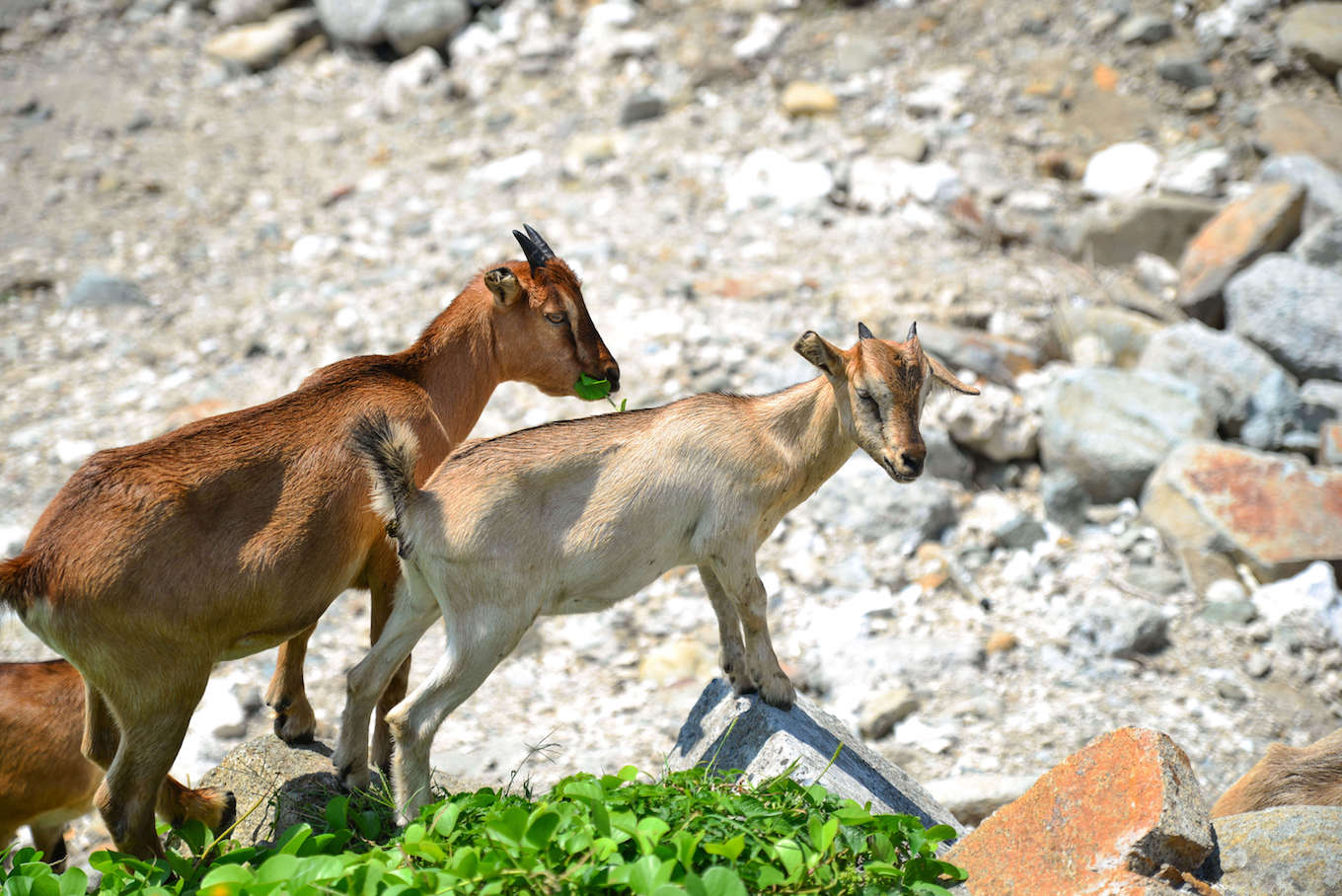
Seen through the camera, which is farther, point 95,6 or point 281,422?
point 95,6

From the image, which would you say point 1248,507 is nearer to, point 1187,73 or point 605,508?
point 605,508

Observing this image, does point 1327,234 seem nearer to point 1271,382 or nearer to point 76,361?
point 1271,382

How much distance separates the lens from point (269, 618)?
4.37 metres

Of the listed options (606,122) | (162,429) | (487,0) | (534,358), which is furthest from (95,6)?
(534,358)

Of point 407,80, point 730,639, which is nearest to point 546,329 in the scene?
point 730,639

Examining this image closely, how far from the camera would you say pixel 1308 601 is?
7.67m

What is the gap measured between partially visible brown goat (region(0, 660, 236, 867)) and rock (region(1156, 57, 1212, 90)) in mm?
12558

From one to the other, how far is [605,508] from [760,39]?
37.1ft

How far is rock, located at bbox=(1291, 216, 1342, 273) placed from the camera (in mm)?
10539

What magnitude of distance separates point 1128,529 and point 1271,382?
2.04 m

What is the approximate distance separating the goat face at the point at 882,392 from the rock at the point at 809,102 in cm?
947

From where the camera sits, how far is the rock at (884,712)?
6.97 metres

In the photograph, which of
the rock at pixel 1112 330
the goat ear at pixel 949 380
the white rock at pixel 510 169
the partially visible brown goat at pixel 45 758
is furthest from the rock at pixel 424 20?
the goat ear at pixel 949 380

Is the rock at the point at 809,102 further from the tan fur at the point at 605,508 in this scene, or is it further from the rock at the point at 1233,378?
the tan fur at the point at 605,508
